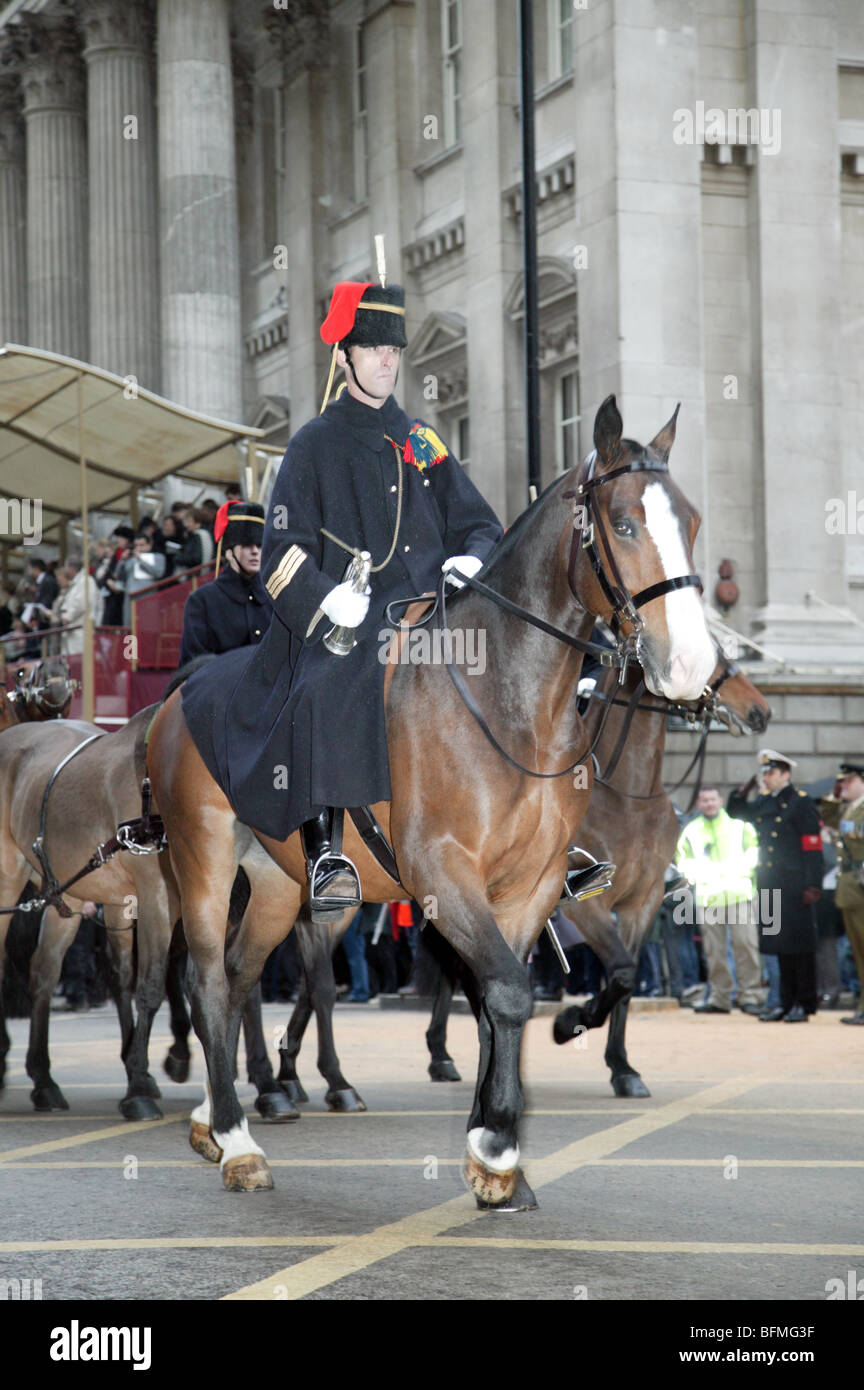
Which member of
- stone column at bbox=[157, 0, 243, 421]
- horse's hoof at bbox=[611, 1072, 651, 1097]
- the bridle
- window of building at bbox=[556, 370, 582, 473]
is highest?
stone column at bbox=[157, 0, 243, 421]

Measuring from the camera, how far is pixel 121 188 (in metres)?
34.1

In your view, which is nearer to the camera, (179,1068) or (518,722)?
(518,722)

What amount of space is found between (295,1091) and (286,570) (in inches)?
172

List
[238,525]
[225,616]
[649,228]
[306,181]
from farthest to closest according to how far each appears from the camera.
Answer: [306,181] → [649,228] → [238,525] → [225,616]

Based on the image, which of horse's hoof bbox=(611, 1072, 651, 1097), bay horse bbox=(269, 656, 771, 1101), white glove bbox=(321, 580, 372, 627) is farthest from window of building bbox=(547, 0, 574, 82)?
white glove bbox=(321, 580, 372, 627)

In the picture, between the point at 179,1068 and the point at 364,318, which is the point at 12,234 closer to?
the point at 179,1068

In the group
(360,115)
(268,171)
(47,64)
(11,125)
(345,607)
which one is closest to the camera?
(345,607)

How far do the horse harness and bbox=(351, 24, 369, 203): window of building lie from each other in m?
23.9

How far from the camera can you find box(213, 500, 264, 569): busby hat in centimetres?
984

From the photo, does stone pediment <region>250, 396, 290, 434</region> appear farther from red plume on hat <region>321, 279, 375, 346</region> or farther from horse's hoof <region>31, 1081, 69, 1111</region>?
red plume on hat <region>321, 279, 375, 346</region>

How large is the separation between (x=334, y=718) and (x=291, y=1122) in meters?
3.54

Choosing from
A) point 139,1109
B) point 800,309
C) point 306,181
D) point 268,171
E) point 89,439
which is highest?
point 268,171

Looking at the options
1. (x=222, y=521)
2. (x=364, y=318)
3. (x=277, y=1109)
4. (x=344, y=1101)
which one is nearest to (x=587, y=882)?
(x=364, y=318)

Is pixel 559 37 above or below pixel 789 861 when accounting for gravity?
above
